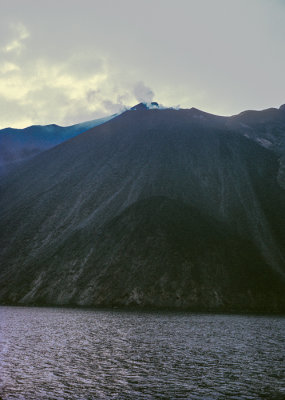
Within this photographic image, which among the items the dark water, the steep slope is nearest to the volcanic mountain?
the steep slope

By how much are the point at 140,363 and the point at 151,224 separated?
7968 centimetres

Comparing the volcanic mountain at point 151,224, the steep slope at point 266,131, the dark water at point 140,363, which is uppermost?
the steep slope at point 266,131

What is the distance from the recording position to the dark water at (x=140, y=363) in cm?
2214

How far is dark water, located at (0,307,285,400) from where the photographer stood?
22141 mm

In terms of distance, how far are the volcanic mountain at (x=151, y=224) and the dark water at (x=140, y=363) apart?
136 feet

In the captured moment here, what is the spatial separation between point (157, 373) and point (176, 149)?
140 m

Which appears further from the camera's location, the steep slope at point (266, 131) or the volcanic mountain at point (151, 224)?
the steep slope at point (266, 131)

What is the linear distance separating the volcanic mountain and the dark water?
41352 millimetres

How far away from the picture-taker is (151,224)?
109 metres

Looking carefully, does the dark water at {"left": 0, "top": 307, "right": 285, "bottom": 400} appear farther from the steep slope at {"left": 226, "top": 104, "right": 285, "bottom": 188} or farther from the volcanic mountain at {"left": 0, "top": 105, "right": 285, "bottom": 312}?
the steep slope at {"left": 226, "top": 104, "right": 285, "bottom": 188}

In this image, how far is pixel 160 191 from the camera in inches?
4983

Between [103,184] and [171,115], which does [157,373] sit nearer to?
[103,184]

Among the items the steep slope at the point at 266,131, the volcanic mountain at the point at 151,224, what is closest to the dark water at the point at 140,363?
the volcanic mountain at the point at 151,224

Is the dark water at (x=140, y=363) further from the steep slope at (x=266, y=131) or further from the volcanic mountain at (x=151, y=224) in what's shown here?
the steep slope at (x=266, y=131)
